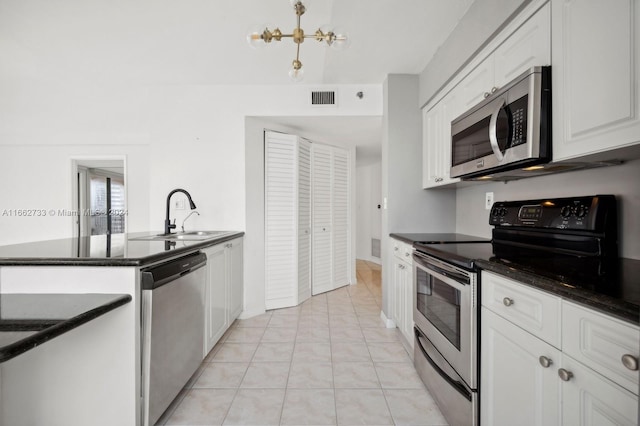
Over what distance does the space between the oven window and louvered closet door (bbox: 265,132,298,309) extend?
1.74m

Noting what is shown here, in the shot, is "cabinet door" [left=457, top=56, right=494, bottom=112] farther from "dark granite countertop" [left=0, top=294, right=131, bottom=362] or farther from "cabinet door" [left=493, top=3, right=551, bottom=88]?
"dark granite countertop" [left=0, top=294, right=131, bottom=362]

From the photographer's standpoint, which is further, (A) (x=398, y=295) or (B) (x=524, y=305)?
(A) (x=398, y=295)

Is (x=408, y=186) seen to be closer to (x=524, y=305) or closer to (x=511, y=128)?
(x=511, y=128)

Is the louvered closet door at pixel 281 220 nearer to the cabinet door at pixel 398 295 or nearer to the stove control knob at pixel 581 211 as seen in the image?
the cabinet door at pixel 398 295

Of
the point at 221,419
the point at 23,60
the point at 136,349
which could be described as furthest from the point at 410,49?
the point at 23,60

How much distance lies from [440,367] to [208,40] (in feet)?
9.76

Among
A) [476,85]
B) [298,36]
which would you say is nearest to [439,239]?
[476,85]

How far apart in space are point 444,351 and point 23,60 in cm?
454

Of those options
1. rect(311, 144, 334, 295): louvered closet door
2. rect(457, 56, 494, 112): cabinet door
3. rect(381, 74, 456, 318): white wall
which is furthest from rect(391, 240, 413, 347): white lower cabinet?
rect(311, 144, 334, 295): louvered closet door

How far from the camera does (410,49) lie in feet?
7.45

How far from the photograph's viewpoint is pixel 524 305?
0.95 meters

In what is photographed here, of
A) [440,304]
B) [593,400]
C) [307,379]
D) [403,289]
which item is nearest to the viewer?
[593,400]

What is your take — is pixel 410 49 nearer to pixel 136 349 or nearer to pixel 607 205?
pixel 607 205

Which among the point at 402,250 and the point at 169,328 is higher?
the point at 402,250
